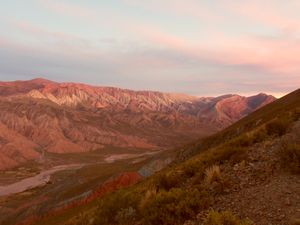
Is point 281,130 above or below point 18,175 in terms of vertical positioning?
above

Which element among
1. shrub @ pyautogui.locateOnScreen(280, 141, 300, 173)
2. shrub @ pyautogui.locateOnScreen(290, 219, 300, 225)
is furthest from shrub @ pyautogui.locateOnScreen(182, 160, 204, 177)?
shrub @ pyautogui.locateOnScreen(290, 219, 300, 225)

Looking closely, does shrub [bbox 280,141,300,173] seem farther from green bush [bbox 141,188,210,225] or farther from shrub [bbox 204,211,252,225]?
shrub [bbox 204,211,252,225]

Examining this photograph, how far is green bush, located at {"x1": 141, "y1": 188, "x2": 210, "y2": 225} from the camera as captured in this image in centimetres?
919

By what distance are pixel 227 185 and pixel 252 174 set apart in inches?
36.9

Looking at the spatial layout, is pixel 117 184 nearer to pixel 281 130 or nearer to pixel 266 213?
pixel 281 130

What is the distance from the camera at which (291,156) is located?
10.6 m

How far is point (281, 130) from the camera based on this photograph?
→ 13656mm

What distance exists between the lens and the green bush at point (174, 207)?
9.19 m

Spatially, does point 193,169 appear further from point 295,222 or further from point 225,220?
point 295,222

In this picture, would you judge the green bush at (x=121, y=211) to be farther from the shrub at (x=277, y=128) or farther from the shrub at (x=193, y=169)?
the shrub at (x=277, y=128)

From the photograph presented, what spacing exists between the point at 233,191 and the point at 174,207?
1.69 metres

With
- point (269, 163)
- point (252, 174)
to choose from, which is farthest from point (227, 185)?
point (269, 163)

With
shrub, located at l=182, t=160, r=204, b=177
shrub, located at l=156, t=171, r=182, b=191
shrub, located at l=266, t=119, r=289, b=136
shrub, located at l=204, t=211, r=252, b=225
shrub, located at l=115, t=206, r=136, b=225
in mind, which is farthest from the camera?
shrub, located at l=266, t=119, r=289, b=136

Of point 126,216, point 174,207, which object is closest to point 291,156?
point 174,207
